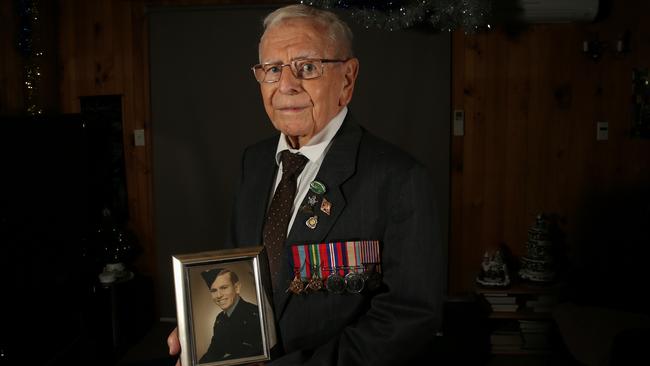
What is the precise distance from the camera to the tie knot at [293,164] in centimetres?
119

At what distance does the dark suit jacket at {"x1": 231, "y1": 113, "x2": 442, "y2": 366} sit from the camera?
1.04 meters

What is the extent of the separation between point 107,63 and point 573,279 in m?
3.08

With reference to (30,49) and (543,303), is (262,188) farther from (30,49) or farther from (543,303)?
(30,49)

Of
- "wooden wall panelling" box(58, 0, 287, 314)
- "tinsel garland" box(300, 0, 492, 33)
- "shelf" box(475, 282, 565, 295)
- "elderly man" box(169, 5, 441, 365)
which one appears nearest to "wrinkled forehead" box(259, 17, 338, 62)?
"elderly man" box(169, 5, 441, 365)

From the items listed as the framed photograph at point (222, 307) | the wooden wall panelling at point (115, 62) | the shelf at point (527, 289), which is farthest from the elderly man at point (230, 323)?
the wooden wall panelling at point (115, 62)

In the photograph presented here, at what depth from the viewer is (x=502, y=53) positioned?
123 inches

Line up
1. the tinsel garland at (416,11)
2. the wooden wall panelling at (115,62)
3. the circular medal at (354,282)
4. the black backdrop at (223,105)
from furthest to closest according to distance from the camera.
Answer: the wooden wall panelling at (115,62), the black backdrop at (223,105), the tinsel garland at (416,11), the circular medal at (354,282)

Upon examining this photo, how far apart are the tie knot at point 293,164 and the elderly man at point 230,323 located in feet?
0.97

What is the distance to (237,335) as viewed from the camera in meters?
0.98

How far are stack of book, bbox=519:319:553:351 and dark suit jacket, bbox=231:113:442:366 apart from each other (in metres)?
2.05

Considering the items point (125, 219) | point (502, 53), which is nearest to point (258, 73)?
point (502, 53)

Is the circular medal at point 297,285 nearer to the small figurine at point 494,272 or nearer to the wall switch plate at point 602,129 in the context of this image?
the small figurine at point 494,272

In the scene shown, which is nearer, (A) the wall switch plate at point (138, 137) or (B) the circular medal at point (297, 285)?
(B) the circular medal at point (297, 285)

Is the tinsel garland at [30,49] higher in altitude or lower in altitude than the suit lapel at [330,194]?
higher
